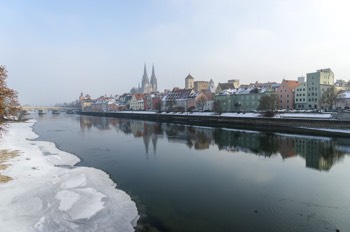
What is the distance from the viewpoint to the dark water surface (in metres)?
10.5

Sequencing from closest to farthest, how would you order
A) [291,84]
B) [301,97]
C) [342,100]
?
[342,100] < [301,97] < [291,84]

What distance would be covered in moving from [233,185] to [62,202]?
847cm

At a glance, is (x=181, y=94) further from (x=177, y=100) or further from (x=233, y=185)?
(x=233, y=185)

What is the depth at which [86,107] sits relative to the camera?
176 m

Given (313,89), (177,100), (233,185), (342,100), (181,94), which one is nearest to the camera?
(233,185)

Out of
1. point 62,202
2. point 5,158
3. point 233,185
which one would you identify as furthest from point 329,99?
point 62,202

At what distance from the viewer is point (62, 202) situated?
11.8 m

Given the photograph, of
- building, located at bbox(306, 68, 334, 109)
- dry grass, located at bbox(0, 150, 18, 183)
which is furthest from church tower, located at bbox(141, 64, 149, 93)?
dry grass, located at bbox(0, 150, 18, 183)

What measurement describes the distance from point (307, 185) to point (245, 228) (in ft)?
23.5

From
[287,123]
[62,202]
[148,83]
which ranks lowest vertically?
[62,202]

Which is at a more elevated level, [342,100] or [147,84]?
[147,84]

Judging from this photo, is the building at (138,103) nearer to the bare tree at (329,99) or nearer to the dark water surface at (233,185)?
the bare tree at (329,99)

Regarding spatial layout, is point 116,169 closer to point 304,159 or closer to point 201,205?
point 201,205

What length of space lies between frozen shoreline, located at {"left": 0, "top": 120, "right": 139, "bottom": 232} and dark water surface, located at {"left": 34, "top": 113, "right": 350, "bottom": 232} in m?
0.93
